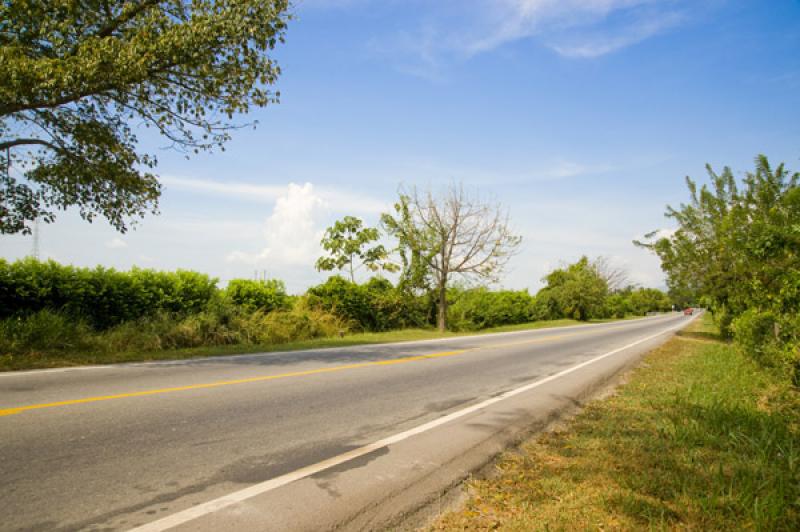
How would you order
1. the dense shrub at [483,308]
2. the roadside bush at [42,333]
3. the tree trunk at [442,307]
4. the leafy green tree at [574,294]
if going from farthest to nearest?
the leafy green tree at [574,294] < the dense shrub at [483,308] < the tree trunk at [442,307] < the roadside bush at [42,333]

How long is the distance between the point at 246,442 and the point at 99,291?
33.0ft

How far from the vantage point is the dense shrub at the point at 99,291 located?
10359 mm

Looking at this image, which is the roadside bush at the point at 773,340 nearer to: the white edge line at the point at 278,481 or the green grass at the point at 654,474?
the green grass at the point at 654,474

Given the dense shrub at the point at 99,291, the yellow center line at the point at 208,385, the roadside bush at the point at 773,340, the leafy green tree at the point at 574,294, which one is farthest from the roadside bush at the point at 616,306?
the dense shrub at the point at 99,291

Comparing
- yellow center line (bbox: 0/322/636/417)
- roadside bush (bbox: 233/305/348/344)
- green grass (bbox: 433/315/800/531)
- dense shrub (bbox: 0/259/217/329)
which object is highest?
dense shrub (bbox: 0/259/217/329)

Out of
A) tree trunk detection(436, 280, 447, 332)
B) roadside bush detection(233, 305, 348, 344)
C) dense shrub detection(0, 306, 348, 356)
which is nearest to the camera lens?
dense shrub detection(0, 306, 348, 356)

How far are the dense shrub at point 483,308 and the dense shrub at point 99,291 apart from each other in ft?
61.4

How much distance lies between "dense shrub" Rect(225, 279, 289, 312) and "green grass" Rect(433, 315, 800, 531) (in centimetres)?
1315

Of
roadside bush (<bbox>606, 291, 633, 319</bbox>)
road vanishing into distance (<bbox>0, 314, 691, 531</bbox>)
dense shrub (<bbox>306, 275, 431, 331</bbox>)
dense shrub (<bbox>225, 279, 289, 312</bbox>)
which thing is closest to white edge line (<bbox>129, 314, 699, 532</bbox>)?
road vanishing into distance (<bbox>0, 314, 691, 531</bbox>)

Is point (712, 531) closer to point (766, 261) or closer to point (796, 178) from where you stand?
point (766, 261)

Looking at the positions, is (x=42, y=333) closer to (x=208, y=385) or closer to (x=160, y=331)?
(x=160, y=331)

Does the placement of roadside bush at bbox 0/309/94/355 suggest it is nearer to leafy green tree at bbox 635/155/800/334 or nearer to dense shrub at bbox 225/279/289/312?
dense shrub at bbox 225/279/289/312

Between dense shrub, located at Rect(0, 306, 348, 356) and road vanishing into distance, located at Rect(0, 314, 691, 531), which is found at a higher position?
dense shrub, located at Rect(0, 306, 348, 356)

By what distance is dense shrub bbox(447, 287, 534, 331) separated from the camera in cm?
3084
